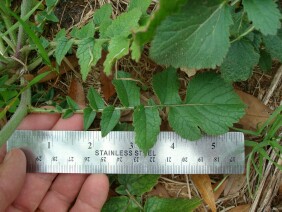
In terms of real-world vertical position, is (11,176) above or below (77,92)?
below

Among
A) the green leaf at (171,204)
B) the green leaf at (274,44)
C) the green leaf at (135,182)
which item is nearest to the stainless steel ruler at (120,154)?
the green leaf at (135,182)

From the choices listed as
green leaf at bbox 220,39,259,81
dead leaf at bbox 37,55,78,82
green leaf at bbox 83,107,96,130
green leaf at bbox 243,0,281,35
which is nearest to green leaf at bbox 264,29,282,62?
green leaf at bbox 220,39,259,81

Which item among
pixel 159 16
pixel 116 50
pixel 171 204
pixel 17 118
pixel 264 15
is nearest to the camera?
pixel 159 16

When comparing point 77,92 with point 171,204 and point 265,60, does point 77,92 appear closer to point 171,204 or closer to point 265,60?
point 171,204

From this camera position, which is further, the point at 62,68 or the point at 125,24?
the point at 62,68

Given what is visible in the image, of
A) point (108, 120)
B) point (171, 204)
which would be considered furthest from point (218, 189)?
point (108, 120)

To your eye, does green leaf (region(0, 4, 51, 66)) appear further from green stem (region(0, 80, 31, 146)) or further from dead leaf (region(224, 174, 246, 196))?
dead leaf (region(224, 174, 246, 196))
